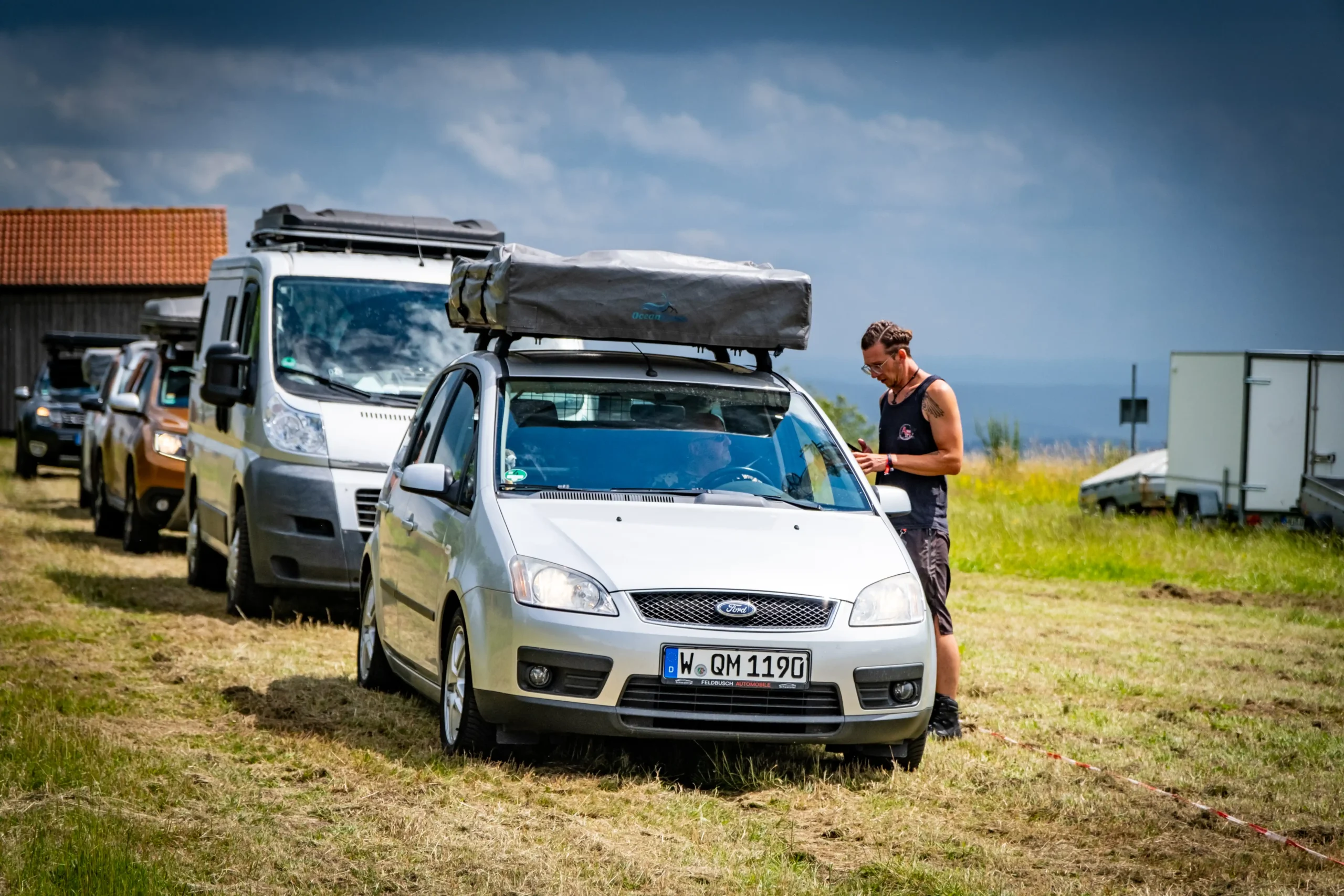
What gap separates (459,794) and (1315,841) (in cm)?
305

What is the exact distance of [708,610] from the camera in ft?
21.3

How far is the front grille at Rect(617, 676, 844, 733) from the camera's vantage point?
6.48m

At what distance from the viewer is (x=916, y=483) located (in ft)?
27.0

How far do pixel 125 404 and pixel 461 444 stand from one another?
934 cm

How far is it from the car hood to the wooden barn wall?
150ft

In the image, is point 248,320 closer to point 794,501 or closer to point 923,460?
point 923,460

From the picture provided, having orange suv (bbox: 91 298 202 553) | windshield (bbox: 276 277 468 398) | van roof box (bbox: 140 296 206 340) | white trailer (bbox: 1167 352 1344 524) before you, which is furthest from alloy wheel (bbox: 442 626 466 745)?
white trailer (bbox: 1167 352 1344 524)

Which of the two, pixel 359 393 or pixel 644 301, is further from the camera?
pixel 359 393

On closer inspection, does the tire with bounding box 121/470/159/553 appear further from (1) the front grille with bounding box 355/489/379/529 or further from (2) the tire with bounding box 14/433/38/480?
(2) the tire with bounding box 14/433/38/480

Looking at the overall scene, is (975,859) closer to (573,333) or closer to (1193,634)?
(573,333)

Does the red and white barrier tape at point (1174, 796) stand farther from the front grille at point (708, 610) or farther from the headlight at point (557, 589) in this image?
the headlight at point (557, 589)

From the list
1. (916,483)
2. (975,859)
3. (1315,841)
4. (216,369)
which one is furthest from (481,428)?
(216,369)

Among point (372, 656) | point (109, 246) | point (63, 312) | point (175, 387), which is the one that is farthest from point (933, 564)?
point (109, 246)

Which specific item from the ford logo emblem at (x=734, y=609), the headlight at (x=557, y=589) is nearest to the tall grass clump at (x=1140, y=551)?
the ford logo emblem at (x=734, y=609)
